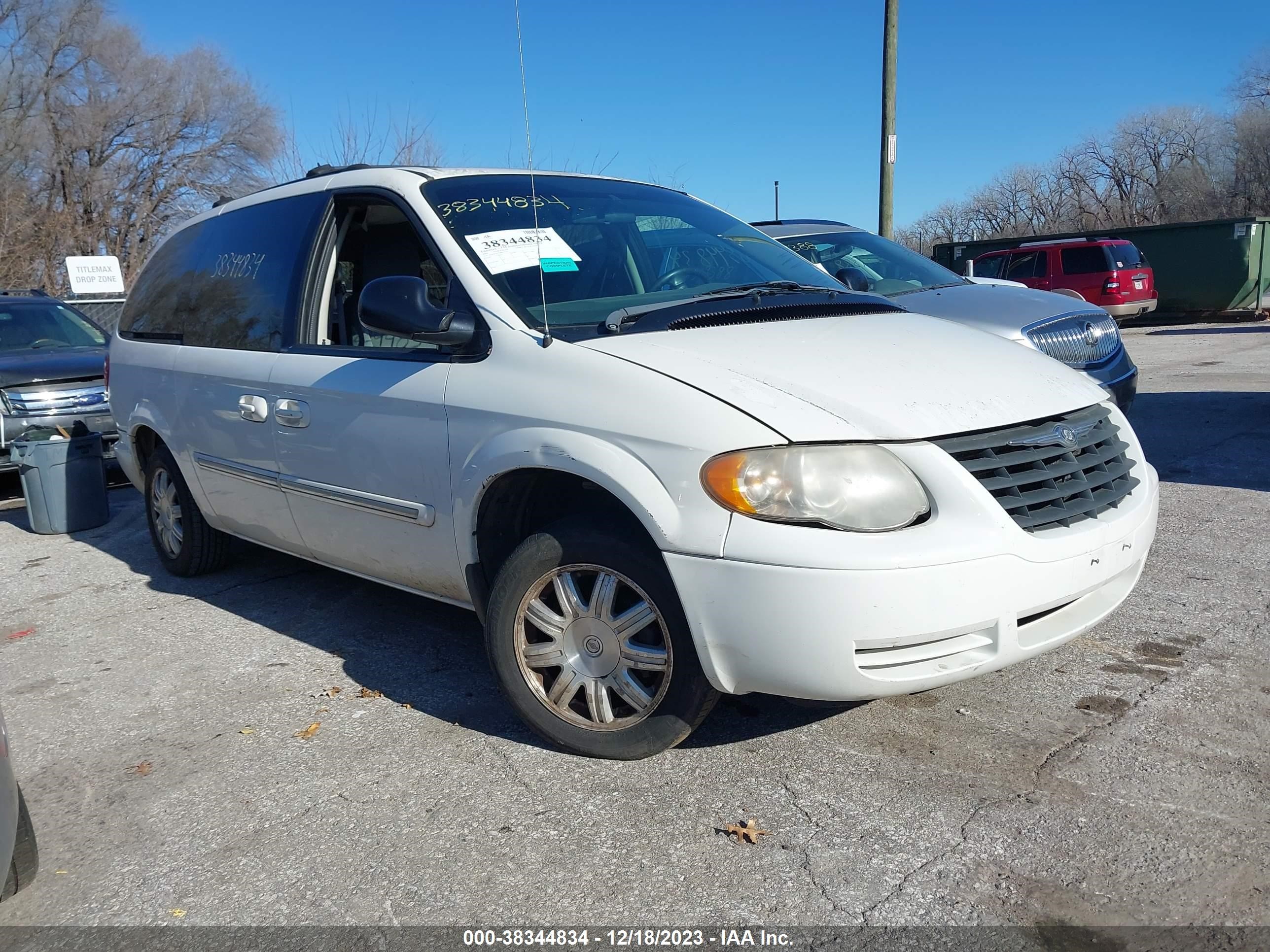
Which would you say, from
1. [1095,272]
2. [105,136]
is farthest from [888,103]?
[105,136]

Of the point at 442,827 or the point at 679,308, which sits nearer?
the point at 442,827

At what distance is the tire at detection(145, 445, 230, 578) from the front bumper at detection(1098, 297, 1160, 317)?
18985 millimetres

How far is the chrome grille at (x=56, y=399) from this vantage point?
8133mm

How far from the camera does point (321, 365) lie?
4.08 metres

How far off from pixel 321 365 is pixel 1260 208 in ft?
161

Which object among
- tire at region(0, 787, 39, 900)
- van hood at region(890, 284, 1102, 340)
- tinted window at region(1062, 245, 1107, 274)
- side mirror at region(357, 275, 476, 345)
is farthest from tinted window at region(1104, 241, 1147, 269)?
tire at region(0, 787, 39, 900)

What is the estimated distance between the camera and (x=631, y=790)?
310cm

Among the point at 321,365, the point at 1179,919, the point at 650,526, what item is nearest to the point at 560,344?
the point at 650,526

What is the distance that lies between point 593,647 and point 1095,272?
2043 centimetres

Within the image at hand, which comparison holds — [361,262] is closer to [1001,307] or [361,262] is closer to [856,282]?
[856,282]

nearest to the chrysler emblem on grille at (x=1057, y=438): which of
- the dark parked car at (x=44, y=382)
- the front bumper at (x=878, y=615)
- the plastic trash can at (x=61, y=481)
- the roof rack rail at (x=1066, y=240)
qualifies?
the front bumper at (x=878, y=615)

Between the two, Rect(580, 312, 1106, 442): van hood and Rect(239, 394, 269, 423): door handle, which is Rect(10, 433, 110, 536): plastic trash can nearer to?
Rect(239, 394, 269, 423): door handle

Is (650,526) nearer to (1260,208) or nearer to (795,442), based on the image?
(795,442)

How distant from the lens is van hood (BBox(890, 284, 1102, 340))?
6.46 m
